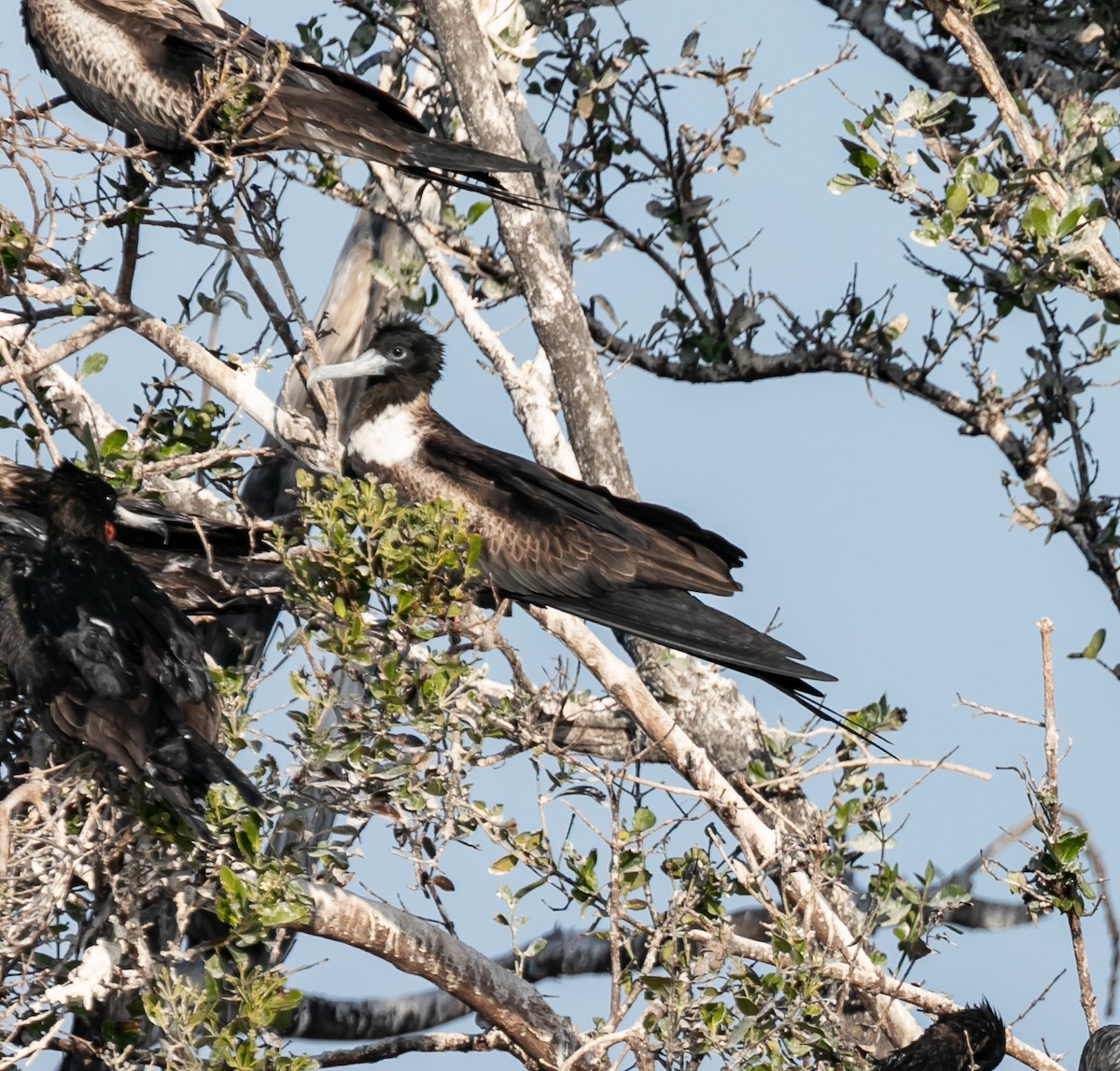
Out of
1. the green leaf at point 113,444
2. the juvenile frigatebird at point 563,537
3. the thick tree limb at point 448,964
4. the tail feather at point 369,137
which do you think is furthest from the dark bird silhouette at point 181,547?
the tail feather at point 369,137

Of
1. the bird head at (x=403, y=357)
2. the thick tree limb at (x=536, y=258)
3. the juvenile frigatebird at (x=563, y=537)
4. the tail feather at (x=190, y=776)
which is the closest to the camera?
the tail feather at (x=190, y=776)

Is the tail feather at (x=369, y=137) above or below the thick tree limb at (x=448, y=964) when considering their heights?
above

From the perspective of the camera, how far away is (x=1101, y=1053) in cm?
500

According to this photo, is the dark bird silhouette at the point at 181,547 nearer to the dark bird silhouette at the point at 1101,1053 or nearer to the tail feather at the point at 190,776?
the tail feather at the point at 190,776

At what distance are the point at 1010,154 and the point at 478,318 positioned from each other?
5.68ft

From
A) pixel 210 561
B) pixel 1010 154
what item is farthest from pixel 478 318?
pixel 1010 154

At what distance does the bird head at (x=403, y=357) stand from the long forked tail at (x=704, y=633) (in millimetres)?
904

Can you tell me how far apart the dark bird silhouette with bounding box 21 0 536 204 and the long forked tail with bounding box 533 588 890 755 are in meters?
1.22

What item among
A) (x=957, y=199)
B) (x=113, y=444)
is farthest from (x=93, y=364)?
(x=957, y=199)

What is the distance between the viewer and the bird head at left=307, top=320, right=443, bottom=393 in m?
5.73

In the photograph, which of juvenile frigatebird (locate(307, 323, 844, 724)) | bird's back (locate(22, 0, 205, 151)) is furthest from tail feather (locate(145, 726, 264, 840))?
bird's back (locate(22, 0, 205, 151))

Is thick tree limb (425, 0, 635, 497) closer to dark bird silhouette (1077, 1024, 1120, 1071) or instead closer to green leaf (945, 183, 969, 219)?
green leaf (945, 183, 969, 219)

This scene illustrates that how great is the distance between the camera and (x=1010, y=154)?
558 cm

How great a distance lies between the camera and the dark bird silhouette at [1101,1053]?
4.95m
